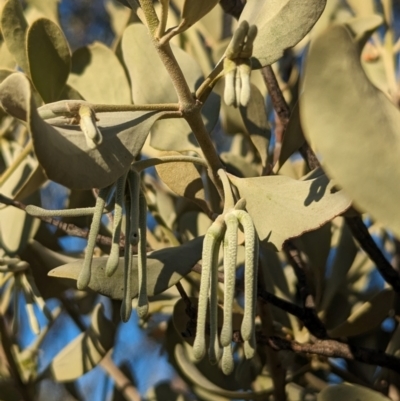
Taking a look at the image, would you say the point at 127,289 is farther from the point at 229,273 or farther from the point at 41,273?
the point at 41,273

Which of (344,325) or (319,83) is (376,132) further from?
(344,325)

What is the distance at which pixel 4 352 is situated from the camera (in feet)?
3.07

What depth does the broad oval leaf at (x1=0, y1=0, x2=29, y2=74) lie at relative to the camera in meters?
0.76

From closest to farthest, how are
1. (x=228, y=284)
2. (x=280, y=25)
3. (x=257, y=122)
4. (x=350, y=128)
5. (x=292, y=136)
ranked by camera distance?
(x=350, y=128)
(x=228, y=284)
(x=280, y=25)
(x=292, y=136)
(x=257, y=122)

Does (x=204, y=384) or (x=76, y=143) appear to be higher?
(x=76, y=143)

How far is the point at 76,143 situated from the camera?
456 millimetres

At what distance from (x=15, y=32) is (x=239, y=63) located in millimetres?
349

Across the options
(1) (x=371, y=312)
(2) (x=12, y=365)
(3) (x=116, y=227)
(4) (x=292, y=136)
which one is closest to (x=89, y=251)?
(3) (x=116, y=227)

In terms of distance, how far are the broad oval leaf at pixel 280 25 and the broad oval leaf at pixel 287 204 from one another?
0.10m

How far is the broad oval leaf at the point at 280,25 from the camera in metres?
0.55

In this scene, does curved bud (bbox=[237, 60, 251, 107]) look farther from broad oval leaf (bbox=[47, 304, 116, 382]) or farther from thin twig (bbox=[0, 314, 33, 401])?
thin twig (bbox=[0, 314, 33, 401])

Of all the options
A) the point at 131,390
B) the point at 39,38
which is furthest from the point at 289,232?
the point at 131,390

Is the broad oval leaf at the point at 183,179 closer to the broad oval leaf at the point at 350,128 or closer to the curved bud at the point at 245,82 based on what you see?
the curved bud at the point at 245,82

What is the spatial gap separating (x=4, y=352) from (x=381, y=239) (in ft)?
1.85
